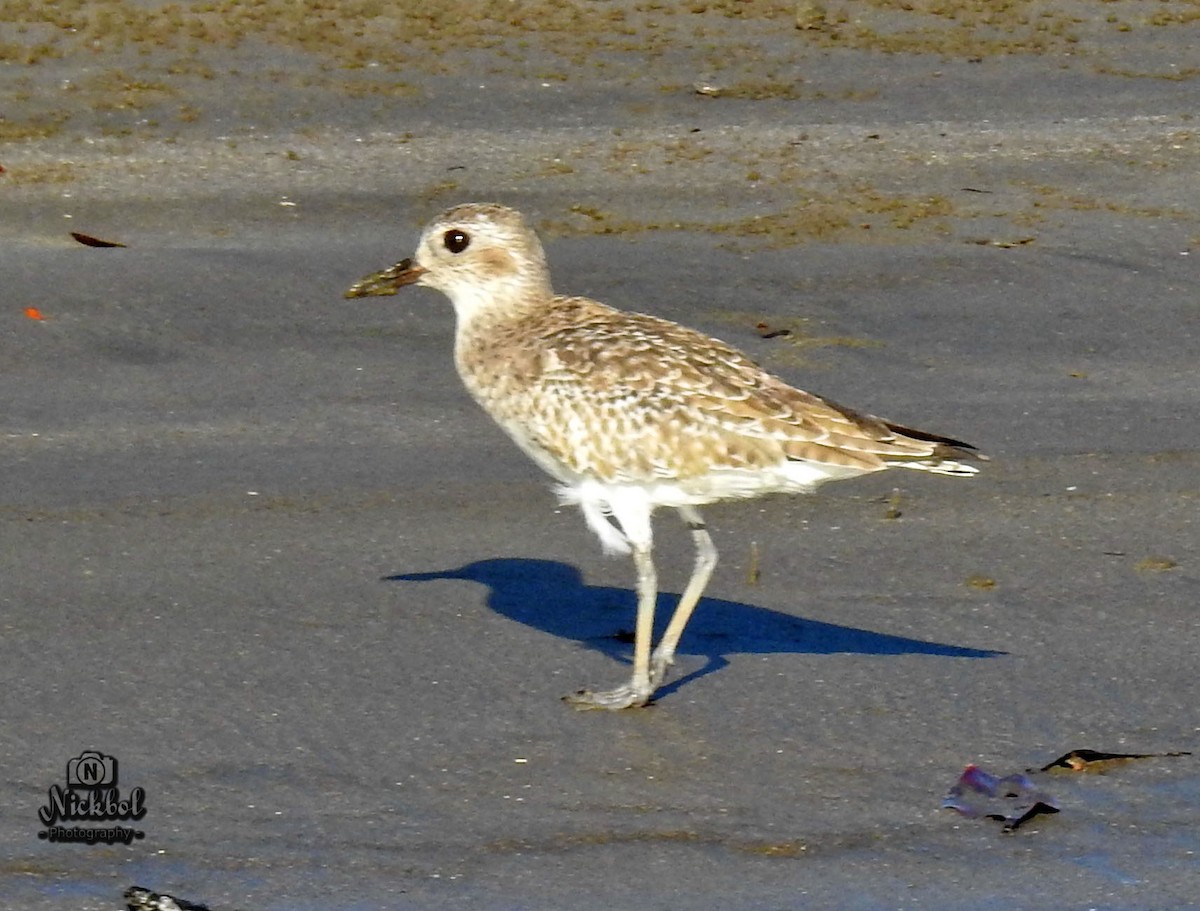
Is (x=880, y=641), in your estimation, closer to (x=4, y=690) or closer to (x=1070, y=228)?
(x=4, y=690)

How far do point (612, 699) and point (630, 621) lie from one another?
2.53ft

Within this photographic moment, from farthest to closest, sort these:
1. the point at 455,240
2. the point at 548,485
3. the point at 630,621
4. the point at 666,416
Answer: the point at 548,485
the point at 630,621
the point at 455,240
the point at 666,416

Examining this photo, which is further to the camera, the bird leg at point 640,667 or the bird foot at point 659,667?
the bird foot at point 659,667

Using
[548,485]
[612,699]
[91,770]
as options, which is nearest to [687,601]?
[612,699]

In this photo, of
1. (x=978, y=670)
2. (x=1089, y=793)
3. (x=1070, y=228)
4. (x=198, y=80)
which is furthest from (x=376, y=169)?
(x=1089, y=793)

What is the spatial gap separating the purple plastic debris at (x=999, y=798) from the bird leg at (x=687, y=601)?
986 millimetres

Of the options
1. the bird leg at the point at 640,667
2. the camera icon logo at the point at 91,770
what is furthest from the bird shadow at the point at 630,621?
the camera icon logo at the point at 91,770

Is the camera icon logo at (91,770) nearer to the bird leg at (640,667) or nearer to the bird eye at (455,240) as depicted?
the bird leg at (640,667)

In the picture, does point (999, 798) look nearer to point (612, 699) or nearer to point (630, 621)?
point (612, 699)

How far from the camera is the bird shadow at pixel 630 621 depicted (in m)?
6.11

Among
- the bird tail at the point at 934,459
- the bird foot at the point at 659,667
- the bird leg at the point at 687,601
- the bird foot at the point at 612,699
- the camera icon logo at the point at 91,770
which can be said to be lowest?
the camera icon logo at the point at 91,770

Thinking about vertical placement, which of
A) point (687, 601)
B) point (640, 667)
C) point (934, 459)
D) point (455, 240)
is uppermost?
point (455, 240)

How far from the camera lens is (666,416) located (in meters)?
5.82

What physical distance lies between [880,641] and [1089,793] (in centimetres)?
104
